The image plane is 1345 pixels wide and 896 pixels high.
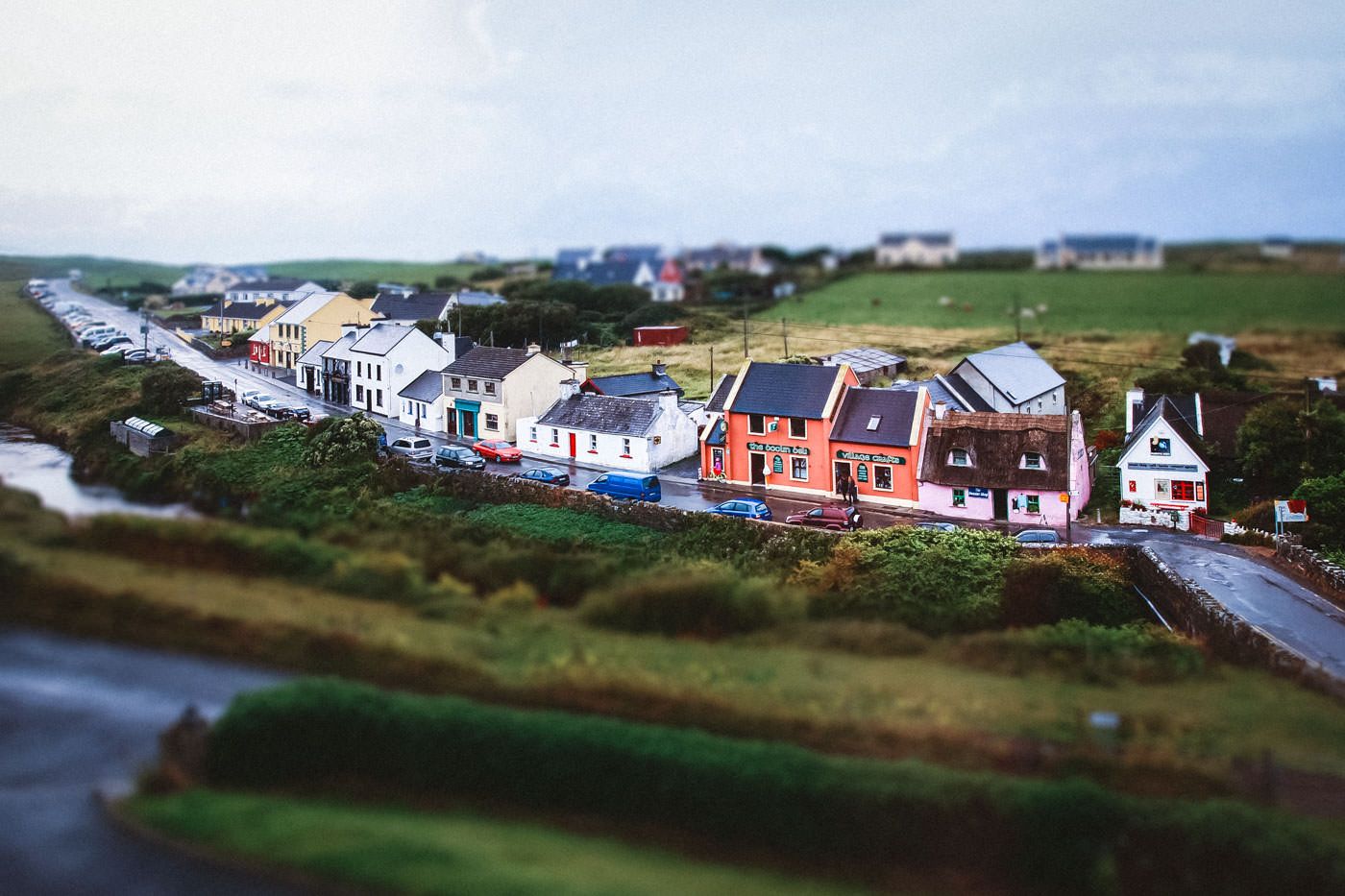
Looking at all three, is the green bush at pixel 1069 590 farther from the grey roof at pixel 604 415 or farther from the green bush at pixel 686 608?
the grey roof at pixel 604 415

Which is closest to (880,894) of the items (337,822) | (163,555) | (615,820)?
(615,820)

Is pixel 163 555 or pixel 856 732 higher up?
pixel 163 555

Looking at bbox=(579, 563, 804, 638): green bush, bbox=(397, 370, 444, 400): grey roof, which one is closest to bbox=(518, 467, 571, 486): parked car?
bbox=(397, 370, 444, 400): grey roof

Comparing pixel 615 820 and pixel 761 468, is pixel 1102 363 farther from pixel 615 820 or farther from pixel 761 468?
pixel 615 820

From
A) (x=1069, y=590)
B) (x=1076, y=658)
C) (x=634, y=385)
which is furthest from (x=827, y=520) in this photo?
(x=1076, y=658)

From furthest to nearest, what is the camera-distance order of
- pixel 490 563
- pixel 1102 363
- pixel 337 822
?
pixel 1102 363 < pixel 490 563 < pixel 337 822

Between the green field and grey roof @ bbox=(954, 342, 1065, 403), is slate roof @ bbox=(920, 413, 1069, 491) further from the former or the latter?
grey roof @ bbox=(954, 342, 1065, 403)

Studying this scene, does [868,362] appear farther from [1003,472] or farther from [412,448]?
[412,448]
